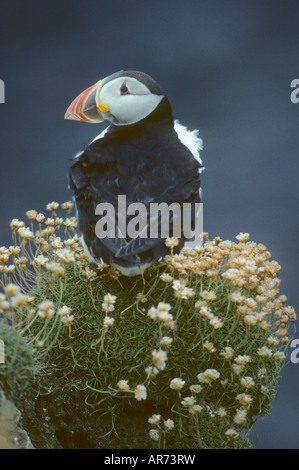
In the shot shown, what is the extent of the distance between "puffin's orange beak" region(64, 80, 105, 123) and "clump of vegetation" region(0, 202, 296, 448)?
0.53m

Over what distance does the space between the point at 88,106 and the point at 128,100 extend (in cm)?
17

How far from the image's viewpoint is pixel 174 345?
199cm

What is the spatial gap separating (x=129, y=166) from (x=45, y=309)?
74 cm

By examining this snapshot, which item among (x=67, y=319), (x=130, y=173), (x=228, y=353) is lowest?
(x=228, y=353)

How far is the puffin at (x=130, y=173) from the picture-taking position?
197 centimetres

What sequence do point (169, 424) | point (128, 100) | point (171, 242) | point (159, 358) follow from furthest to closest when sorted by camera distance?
point (128, 100) < point (171, 242) < point (169, 424) < point (159, 358)

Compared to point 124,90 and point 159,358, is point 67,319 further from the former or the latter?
point 124,90

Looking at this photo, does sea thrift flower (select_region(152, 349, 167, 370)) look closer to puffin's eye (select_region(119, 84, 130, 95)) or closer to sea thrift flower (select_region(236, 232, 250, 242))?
sea thrift flower (select_region(236, 232, 250, 242))

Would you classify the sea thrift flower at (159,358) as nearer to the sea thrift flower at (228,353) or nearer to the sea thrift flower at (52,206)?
the sea thrift flower at (228,353)

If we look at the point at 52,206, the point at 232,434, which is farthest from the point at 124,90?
the point at 232,434

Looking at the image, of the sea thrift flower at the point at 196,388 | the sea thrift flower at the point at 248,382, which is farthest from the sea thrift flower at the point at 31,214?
the sea thrift flower at the point at 248,382

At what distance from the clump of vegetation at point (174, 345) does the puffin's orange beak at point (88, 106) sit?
53 cm

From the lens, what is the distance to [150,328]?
199 cm

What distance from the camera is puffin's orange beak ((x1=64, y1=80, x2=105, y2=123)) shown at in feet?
7.53
